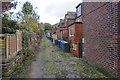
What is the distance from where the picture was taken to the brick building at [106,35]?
3843 mm

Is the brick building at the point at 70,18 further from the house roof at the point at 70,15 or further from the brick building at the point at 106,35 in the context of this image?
the brick building at the point at 106,35

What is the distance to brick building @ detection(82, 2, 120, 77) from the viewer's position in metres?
3.84

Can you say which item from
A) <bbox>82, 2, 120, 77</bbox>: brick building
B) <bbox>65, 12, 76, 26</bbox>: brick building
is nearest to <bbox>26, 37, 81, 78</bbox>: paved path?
<bbox>82, 2, 120, 77</bbox>: brick building

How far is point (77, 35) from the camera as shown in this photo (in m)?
13.0

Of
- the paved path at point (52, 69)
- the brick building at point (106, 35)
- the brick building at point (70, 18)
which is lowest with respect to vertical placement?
the paved path at point (52, 69)

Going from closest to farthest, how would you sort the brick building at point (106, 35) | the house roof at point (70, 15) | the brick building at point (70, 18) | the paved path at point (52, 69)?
1. the brick building at point (106, 35)
2. the paved path at point (52, 69)
3. the brick building at point (70, 18)
4. the house roof at point (70, 15)

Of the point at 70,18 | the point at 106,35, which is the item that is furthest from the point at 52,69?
the point at 70,18

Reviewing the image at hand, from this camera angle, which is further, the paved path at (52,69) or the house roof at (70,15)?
the house roof at (70,15)

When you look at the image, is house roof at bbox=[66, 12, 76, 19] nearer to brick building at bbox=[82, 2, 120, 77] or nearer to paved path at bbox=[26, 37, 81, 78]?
paved path at bbox=[26, 37, 81, 78]

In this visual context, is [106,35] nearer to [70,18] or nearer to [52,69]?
[52,69]

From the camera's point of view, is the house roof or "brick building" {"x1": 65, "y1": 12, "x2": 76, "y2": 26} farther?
the house roof

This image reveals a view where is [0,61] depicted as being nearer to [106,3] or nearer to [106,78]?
[106,78]

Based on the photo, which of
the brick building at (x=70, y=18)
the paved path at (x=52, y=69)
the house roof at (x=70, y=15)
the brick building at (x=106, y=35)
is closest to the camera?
the brick building at (x=106, y=35)

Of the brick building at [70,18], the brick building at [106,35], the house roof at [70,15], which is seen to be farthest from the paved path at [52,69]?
Result: the house roof at [70,15]
